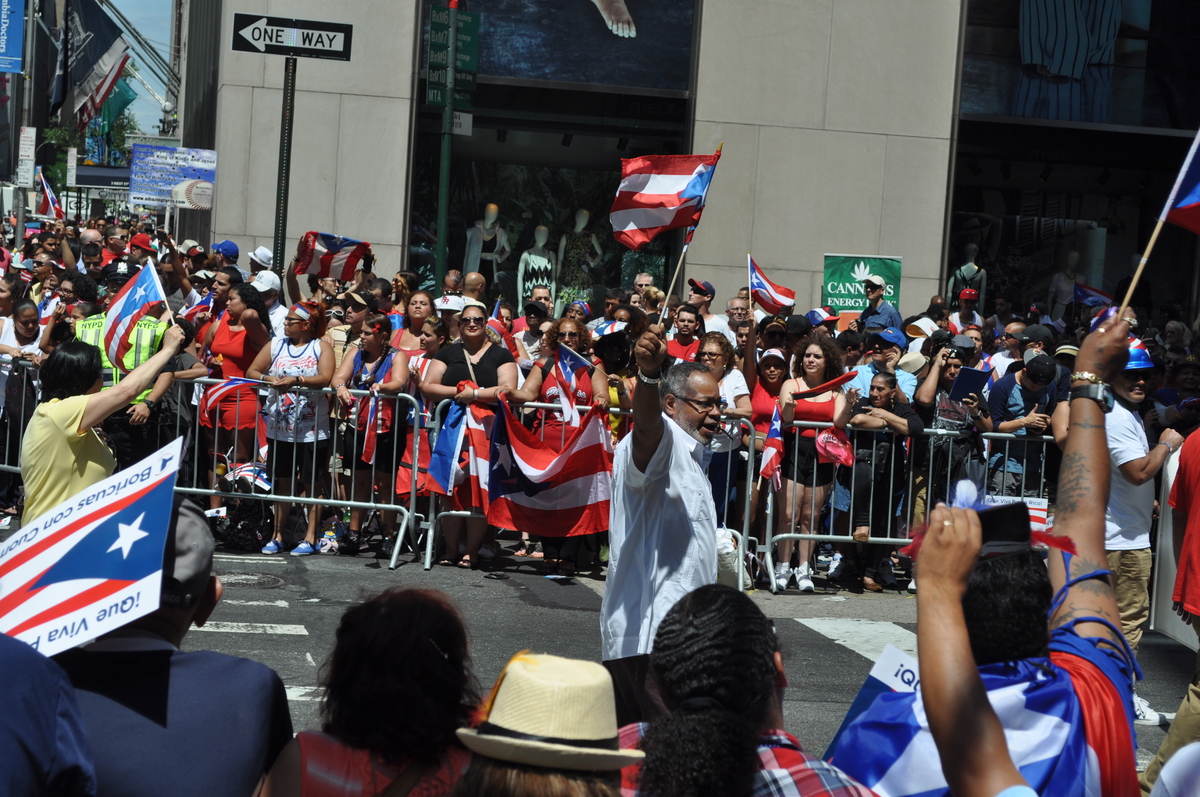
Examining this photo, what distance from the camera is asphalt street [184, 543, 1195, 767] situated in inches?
261

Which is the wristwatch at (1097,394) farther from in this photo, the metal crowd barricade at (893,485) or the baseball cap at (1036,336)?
the baseball cap at (1036,336)

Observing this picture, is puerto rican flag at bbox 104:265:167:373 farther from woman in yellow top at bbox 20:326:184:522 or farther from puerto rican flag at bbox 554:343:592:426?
woman in yellow top at bbox 20:326:184:522

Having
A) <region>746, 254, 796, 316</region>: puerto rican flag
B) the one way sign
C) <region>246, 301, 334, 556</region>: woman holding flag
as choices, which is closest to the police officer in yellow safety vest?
<region>246, 301, 334, 556</region>: woman holding flag

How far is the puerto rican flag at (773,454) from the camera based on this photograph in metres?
9.52

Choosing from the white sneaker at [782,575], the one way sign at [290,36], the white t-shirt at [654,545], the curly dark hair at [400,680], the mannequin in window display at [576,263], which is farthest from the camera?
the mannequin in window display at [576,263]

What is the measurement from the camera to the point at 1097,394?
3066 mm

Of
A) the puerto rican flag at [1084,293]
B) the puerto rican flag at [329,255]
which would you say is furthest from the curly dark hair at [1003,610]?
the puerto rican flag at [1084,293]

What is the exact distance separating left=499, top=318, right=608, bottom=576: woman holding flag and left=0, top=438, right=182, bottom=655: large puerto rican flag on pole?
22.0 ft

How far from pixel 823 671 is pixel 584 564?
2994 mm

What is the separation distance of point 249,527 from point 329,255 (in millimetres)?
5788

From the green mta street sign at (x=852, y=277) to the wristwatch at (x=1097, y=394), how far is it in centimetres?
1291

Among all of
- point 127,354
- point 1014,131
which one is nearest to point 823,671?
point 127,354

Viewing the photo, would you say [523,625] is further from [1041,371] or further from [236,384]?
[1041,371]

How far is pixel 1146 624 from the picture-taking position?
9539 millimetres
